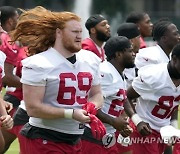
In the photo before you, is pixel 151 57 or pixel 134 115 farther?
pixel 151 57

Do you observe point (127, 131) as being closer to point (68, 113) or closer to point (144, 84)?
point (144, 84)

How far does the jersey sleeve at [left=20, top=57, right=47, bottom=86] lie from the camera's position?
23.1 ft

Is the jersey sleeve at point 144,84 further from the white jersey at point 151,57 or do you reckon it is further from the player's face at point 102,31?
the player's face at point 102,31

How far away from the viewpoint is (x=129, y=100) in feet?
29.5

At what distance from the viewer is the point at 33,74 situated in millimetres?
7062

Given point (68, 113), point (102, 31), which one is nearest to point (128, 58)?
point (68, 113)

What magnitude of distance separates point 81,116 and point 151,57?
3593 millimetres

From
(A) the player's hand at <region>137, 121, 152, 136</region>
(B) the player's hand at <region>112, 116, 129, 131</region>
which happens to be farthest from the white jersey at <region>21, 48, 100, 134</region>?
(A) the player's hand at <region>137, 121, 152, 136</region>

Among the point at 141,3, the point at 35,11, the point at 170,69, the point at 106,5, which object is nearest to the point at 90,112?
the point at 35,11

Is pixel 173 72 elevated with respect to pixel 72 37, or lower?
lower

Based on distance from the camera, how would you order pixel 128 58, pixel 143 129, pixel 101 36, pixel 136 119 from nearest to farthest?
pixel 143 129
pixel 136 119
pixel 128 58
pixel 101 36

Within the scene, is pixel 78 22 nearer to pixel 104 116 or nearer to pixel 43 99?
pixel 43 99

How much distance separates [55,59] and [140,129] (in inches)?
65.3

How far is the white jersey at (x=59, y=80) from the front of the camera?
7094mm
